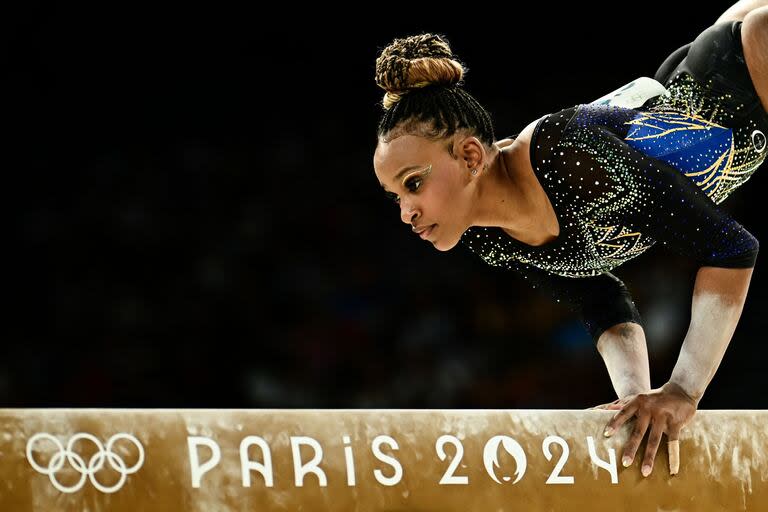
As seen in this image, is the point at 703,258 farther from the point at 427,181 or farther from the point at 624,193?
the point at 427,181

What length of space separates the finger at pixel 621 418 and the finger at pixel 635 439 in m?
0.02

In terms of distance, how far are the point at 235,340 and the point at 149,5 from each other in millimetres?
1792

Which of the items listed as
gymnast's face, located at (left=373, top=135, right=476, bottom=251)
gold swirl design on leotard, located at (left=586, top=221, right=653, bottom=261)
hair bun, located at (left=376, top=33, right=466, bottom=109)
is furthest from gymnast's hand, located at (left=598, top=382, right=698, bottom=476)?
hair bun, located at (left=376, top=33, right=466, bottom=109)

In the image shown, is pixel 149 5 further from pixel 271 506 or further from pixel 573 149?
pixel 271 506

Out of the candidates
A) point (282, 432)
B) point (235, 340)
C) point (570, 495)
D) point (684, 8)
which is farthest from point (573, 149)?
point (684, 8)

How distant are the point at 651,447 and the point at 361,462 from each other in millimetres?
646

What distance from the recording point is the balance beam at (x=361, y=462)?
5.02 ft

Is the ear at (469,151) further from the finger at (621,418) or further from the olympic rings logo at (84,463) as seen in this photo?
the olympic rings logo at (84,463)

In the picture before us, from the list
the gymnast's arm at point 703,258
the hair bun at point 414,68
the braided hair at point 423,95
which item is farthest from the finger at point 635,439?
the hair bun at point 414,68

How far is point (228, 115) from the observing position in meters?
4.77

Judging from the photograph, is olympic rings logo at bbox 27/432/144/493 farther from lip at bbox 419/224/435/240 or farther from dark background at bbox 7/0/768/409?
dark background at bbox 7/0/768/409

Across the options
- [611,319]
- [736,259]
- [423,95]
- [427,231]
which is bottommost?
[611,319]

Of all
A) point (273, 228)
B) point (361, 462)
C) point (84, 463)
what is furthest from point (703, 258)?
point (273, 228)

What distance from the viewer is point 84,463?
1.54 m
